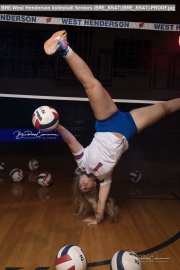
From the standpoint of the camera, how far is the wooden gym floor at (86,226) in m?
2.79

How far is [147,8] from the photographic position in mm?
6422

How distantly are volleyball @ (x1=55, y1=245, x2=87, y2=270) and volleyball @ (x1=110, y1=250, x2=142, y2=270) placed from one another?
0.74 feet

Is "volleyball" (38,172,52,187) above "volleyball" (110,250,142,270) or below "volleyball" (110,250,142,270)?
below

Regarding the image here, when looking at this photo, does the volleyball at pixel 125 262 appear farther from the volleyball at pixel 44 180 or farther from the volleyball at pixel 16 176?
the volleyball at pixel 16 176

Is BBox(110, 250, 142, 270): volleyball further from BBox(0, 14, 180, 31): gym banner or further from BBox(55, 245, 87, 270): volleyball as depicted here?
BBox(0, 14, 180, 31): gym banner

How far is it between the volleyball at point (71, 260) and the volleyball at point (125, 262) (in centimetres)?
23

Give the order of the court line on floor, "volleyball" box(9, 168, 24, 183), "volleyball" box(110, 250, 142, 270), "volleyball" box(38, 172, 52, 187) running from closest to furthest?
"volleyball" box(110, 250, 142, 270) → the court line on floor → "volleyball" box(38, 172, 52, 187) → "volleyball" box(9, 168, 24, 183)

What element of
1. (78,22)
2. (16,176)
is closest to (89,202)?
(16,176)

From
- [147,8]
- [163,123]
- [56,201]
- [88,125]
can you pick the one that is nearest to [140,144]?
[163,123]

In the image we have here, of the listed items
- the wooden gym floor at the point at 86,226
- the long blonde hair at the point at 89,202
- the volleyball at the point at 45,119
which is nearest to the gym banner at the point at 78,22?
the volleyball at the point at 45,119

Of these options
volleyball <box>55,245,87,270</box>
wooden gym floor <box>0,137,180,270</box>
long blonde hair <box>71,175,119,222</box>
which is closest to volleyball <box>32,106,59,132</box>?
long blonde hair <box>71,175,119,222</box>

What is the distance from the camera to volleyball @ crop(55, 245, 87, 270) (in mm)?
2410

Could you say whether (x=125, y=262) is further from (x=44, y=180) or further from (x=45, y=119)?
(x=44, y=180)

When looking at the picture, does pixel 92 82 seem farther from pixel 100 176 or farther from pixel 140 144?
pixel 140 144
